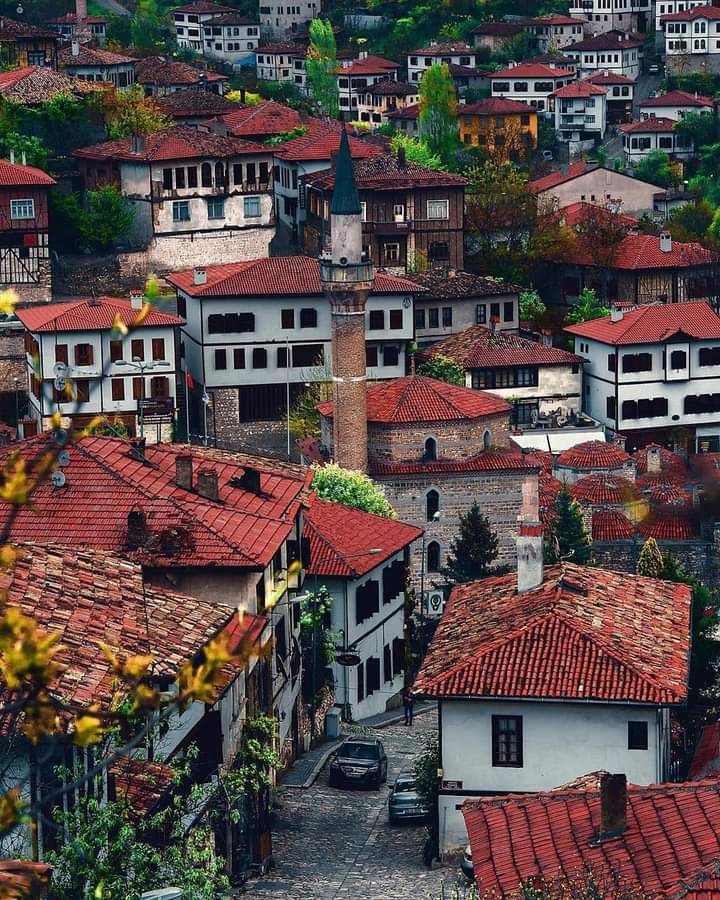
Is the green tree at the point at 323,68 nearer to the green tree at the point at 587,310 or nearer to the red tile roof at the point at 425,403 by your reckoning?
the green tree at the point at 587,310

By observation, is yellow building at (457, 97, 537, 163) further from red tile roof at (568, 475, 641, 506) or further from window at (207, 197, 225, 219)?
red tile roof at (568, 475, 641, 506)

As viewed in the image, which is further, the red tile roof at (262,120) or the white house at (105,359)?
the red tile roof at (262,120)

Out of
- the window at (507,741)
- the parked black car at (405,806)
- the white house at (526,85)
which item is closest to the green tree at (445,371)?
the parked black car at (405,806)

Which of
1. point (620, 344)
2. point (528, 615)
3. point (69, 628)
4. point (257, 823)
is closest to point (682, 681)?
point (528, 615)

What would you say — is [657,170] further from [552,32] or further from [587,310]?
[587,310]

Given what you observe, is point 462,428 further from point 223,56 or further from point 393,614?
point 223,56

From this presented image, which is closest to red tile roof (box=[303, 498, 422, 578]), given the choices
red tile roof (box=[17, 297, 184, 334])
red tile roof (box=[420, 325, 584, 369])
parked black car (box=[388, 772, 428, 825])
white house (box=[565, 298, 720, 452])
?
parked black car (box=[388, 772, 428, 825])
